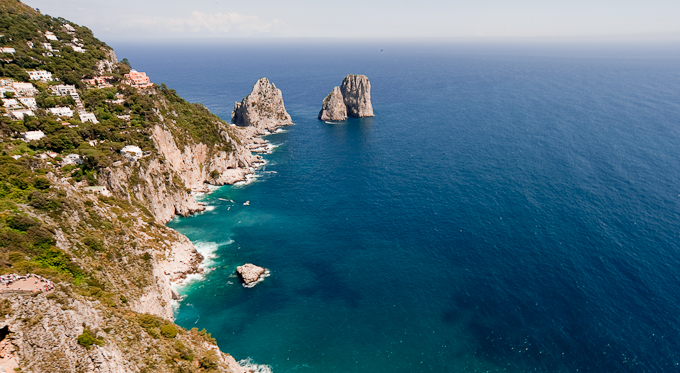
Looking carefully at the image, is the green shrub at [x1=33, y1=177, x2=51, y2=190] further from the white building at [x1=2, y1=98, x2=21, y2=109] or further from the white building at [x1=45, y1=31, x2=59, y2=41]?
the white building at [x1=45, y1=31, x2=59, y2=41]

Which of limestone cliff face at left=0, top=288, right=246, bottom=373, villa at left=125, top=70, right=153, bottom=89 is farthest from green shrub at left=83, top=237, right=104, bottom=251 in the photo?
villa at left=125, top=70, right=153, bottom=89

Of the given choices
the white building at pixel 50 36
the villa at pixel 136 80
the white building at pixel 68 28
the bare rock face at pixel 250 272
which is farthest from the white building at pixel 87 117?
the white building at pixel 68 28

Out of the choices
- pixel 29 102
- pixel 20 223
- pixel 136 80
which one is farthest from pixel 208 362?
pixel 136 80

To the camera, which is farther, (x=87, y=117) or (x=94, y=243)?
(x=87, y=117)

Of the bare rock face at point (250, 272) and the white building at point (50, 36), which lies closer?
the bare rock face at point (250, 272)

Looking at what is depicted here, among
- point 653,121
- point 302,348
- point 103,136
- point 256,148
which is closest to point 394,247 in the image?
point 302,348

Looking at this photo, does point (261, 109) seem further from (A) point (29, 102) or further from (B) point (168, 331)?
(B) point (168, 331)

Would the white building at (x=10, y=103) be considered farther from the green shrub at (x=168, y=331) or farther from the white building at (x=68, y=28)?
the green shrub at (x=168, y=331)
